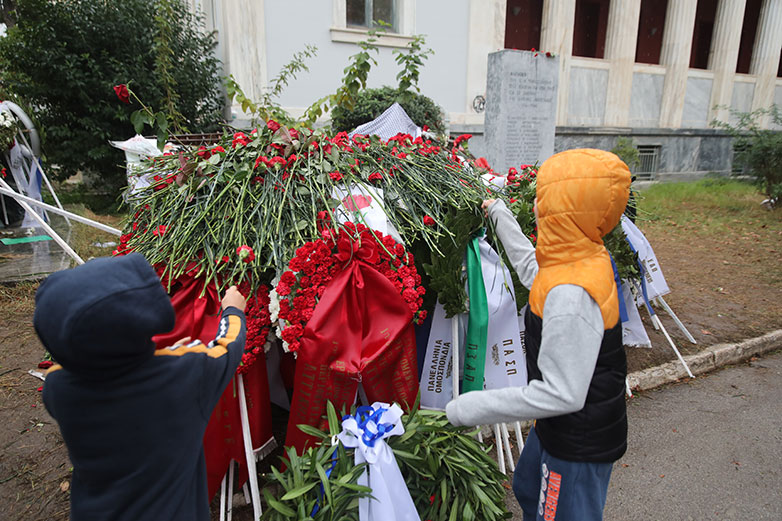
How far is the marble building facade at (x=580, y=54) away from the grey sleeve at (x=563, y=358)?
30.2 feet

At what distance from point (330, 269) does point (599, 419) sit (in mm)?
1250

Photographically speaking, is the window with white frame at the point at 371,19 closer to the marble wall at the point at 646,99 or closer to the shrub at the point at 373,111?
the shrub at the point at 373,111

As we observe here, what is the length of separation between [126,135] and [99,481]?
28.9 feet

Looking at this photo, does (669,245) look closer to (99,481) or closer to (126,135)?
(99,481)

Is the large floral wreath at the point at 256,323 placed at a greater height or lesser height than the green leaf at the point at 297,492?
greater

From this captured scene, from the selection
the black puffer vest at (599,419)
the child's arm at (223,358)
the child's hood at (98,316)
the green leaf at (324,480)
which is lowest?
the green leaf at (324,480)

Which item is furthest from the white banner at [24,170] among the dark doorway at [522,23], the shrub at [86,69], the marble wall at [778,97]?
the marble wall at [778,97]

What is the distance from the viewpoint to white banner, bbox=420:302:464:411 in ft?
8.45

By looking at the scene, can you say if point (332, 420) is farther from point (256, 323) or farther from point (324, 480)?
point (256, 323)

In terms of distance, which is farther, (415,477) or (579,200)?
(415,477)

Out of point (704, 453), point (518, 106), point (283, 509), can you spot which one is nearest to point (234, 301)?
point (283, 509)

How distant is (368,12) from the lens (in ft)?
34.2

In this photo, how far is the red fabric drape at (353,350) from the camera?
6.75 feet

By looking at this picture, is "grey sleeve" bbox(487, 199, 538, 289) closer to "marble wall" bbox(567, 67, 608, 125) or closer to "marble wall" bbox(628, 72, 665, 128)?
"marble wall" bbox(567, 67, 608, 125)
